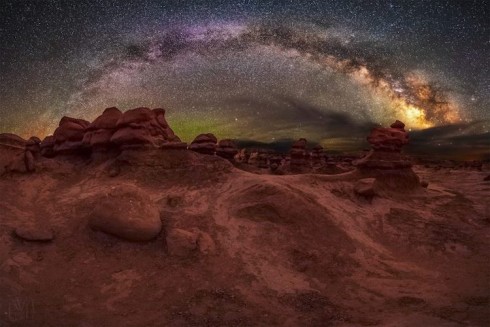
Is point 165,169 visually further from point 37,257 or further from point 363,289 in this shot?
point 363,289

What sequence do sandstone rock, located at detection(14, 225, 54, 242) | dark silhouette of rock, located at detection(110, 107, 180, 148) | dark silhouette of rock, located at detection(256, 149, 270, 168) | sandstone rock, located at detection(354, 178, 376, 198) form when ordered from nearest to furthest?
sandstone rock, located at detection(14, 225, 54, 242), dark silhouette of rock, located at detection(110, 107, 180, 148), sandstone rock, located at detection(354, 178, 376, 198), dark silhouette of rock, located at detection(256, 149, 270, 168)

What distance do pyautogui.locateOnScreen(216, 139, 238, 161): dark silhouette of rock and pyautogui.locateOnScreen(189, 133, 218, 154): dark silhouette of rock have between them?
4.17 m

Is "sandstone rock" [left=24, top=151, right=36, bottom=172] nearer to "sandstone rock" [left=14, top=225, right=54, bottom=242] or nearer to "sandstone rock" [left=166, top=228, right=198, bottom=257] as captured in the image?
"sandstone rock" [left=14, top=225, right=54, bottom=242]

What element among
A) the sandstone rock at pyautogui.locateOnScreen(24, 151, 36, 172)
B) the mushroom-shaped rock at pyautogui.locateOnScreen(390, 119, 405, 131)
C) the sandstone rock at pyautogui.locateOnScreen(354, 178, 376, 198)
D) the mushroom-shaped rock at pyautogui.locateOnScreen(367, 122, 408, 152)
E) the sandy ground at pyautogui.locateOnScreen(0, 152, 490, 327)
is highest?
the mushroom-shaped rock at pyautogui.locateOnScreen(390, 119, 405, 131)

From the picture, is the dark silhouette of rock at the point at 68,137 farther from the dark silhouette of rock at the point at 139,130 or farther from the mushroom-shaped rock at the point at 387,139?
the mushroom-shaped rock at the point at 387,139

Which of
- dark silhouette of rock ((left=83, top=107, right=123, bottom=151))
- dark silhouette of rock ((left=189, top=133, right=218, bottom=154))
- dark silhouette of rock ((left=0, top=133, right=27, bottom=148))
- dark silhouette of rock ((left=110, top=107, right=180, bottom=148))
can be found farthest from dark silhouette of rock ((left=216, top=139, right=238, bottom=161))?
dark silhouette of rock ((left=0, top=133, right=27, bottom=148))

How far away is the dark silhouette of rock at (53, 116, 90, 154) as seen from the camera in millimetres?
21609

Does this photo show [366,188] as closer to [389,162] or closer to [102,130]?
[389,162]

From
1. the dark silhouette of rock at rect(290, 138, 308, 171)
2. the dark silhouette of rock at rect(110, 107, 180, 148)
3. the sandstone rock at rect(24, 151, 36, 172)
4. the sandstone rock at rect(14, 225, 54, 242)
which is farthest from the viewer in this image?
the dark silhouette of rock at rect(290, 138, 308, 171)

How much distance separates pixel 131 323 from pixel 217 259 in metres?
3.93

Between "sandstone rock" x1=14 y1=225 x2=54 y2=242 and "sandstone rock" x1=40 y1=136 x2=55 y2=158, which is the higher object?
"sandstone rock" x1=40 y1=136 x2=55 y2=158

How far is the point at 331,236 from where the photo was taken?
577 inches

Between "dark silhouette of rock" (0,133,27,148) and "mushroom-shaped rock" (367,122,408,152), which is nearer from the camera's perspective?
"dark silhouette of rock" (0,133,27,148)

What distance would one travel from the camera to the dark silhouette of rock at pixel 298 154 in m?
38.4
